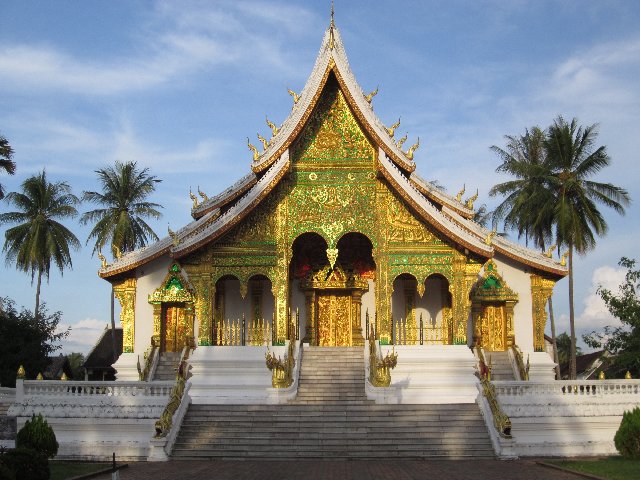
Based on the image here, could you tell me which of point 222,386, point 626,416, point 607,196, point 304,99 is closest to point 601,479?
point 626,416

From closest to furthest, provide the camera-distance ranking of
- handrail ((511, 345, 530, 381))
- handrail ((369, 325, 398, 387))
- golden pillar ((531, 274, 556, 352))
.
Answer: handrail ((369, 325, 398, 387)) → handrail ((511, 345, 530, 381)) → golden pillar ((531, 274, 556, 352))

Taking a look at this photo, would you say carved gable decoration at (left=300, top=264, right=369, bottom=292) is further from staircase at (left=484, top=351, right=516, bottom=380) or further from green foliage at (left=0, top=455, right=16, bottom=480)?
green foliage at (left=0, top=455, right=16, bottom=480)

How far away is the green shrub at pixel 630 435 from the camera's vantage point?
45.1 ft

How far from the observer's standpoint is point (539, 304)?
856 inches

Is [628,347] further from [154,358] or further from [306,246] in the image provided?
[154,358]

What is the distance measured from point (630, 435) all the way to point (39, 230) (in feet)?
93.0

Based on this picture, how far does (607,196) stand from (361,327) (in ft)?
37.7

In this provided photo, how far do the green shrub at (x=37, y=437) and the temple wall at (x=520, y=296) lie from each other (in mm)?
12759

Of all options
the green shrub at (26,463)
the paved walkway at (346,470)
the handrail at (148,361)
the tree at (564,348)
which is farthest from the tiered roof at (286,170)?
the tree at (564,348)

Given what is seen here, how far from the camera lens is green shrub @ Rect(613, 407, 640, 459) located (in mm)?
13758

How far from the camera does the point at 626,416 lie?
45.8 feet

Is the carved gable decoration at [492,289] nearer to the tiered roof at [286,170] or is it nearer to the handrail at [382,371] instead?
the tiered roof at [286,170]

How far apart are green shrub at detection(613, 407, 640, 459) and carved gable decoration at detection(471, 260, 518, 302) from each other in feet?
25.6

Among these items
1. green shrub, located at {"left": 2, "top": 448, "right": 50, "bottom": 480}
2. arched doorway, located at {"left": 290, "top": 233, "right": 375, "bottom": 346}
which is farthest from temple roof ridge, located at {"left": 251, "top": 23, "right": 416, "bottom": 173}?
green shrub, located at {"left": 2, "top": 448, "right": 50, "bottom": 480}
